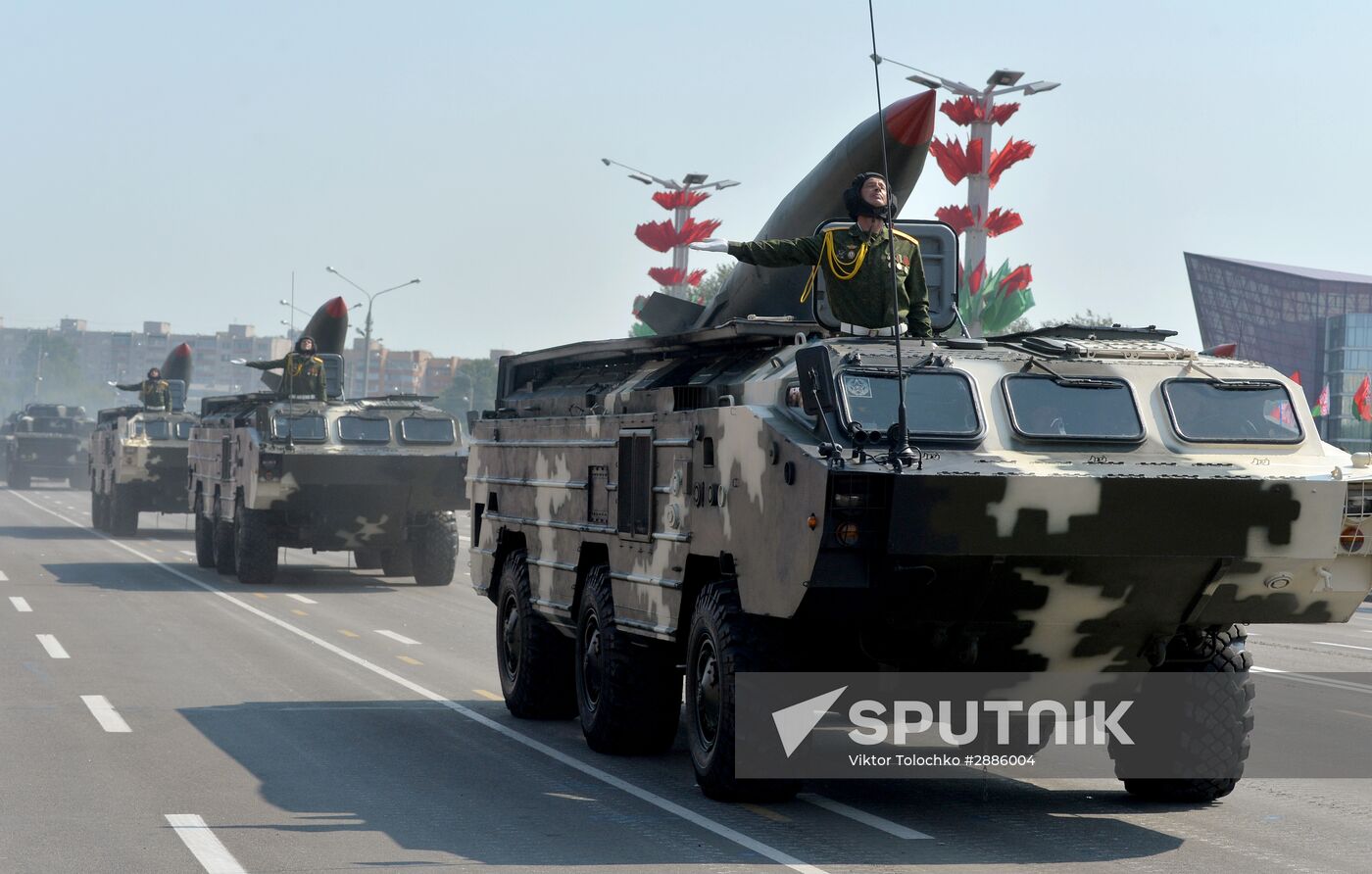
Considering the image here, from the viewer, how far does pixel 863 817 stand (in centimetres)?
904

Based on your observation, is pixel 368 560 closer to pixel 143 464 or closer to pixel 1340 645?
pixel 143 464

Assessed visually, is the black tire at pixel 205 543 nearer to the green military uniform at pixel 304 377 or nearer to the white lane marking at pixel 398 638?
the green military uniform at pixel 304 377

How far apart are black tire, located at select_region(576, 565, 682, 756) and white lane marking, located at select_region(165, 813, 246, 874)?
2506mm

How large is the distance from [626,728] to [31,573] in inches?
670

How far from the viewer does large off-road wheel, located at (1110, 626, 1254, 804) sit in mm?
9211

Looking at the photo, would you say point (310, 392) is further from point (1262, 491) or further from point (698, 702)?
point (1262, 491)

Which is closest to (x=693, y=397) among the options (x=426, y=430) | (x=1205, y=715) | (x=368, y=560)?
(x=1205, y=715)

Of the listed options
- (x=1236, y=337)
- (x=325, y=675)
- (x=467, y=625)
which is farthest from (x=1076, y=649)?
(x=1236, y=337)

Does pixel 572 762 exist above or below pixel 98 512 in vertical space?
below

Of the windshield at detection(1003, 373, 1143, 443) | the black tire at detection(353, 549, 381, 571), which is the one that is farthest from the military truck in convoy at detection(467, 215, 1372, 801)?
the black tire at detection(353, 549, 381, 571)

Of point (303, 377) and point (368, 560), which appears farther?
point (368, 560)

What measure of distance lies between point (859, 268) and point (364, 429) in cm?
1548

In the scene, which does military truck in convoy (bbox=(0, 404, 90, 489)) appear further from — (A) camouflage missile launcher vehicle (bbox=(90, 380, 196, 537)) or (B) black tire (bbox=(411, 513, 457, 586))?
(B) black tire (bbox=(411, 513, 457, 586))

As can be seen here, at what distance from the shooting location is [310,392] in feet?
84.0
